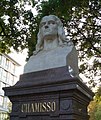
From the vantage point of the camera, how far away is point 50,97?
5.25 m

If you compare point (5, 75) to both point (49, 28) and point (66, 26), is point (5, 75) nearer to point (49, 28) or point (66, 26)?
point (66, 26)

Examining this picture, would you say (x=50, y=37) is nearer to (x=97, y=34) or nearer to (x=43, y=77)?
(x=43, y=77)

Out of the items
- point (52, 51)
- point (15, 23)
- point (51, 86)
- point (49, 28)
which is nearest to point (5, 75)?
point (15, 23)

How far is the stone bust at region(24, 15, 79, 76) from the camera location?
5853mm

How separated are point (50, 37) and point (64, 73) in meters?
1.37

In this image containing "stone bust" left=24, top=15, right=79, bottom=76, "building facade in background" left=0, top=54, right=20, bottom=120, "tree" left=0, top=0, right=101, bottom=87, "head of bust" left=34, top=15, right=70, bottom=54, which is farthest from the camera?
"building facade in background" left=0, top=54, right=20, bottom=120

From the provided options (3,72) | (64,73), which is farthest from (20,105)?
(3,72)

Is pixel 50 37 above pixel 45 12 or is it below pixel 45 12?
below

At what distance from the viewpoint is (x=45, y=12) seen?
11.3m

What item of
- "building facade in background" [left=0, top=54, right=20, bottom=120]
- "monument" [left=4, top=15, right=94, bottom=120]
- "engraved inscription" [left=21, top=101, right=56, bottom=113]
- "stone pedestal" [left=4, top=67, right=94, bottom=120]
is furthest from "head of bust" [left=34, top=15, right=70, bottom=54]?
"building facade in background" [left=0, top=54, right=20, bottom=120]

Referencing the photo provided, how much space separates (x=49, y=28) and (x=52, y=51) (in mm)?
654

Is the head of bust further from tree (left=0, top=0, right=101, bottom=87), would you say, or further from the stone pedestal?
tree (left=0, top=0, right=101, bottom=87)

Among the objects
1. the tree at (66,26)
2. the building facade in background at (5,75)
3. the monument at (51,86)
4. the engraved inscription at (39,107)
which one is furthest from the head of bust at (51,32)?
the building facade in background at (5,75)

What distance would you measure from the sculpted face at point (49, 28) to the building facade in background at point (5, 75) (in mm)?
40811
